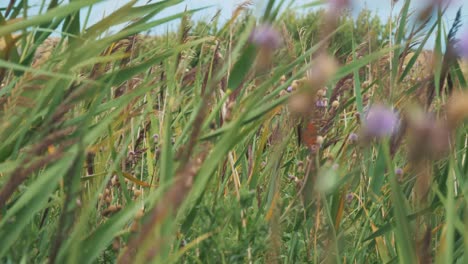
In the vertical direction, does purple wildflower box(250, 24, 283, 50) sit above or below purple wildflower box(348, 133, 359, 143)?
above

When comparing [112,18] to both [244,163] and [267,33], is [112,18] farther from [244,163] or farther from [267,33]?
[244,163]

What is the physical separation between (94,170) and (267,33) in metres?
0.59

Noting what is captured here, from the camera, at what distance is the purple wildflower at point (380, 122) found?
113 cm

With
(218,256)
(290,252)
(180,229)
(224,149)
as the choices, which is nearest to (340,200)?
(290,252)

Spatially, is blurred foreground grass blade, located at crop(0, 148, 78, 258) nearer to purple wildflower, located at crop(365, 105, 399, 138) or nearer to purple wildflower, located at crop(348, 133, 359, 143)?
purple wildflower, located at crop(365, 105, 399, 138)

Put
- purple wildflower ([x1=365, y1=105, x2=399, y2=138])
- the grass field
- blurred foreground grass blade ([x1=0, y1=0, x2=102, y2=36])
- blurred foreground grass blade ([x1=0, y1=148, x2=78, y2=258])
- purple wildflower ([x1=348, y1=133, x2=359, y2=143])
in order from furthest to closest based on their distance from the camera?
purple wildflower ([x1=348, y1=133, x2=359, y2=143]) < purple wildflower ([x1=365, y1=105, x2=399, y2=138]) < blurred foreground grass blade ([x1=0, y1=0, x2=102, y2=36]) < blurred foreground grass blade ([x1=0, y1=148, x2=78, y2=258]) < the grass field

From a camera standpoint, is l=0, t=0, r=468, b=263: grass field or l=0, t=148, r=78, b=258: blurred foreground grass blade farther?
l=0, t=148, r=78, b=258: blurred foreground grass blade

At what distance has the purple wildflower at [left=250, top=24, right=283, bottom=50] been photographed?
0.93 meters

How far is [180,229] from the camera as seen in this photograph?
3.94ft

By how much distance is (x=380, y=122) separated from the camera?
1187 mm

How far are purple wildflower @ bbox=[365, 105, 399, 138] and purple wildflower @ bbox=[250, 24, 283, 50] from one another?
0.20 meters

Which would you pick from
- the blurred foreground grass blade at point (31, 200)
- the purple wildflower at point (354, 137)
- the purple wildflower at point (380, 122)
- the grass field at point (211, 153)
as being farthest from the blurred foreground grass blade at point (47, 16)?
the purple wildflower at point (354, 137)

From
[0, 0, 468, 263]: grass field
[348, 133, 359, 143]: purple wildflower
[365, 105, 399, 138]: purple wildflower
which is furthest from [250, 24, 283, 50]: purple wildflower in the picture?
[348, 133, 359, 143]: purple wildflower

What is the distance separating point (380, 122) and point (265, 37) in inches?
12.5
